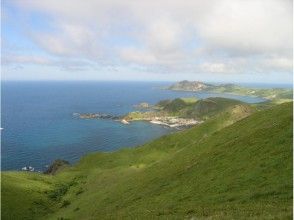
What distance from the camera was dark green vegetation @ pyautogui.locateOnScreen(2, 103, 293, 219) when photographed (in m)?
29.5

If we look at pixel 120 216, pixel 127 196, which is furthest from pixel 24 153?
pixel 120 216

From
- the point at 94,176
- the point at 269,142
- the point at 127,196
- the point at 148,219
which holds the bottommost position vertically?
the point at 94,176

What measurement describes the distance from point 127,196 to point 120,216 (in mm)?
12527

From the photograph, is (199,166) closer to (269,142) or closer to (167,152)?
(269,142)

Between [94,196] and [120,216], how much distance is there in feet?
83.2

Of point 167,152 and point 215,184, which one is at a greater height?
point 215,184

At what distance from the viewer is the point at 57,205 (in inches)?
2660

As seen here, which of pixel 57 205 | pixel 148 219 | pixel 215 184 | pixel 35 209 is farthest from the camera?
pixel 57 205

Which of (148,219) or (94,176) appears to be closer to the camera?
(148,219)

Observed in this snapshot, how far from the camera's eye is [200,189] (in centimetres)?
3941

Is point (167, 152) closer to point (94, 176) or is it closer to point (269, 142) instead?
point (94, 176)

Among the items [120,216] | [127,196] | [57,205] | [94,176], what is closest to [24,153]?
[94,176]

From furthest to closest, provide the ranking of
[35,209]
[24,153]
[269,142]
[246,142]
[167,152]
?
[24,153]
[167,152]
[35,209]
[246,142]
[269,142]

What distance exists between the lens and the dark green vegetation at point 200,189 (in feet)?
96.7
